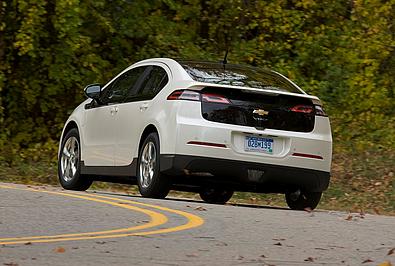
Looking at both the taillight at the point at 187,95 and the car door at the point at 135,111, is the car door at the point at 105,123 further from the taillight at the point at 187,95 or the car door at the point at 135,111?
the taillight at the point at 187,95

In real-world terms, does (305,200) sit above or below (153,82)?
below

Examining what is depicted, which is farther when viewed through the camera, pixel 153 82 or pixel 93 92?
pixel 93 92

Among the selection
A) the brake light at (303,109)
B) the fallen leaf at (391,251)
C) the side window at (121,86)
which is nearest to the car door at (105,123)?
the side window at (121,86)

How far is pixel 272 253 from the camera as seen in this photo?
8.97 meters

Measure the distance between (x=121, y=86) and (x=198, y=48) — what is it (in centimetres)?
1175

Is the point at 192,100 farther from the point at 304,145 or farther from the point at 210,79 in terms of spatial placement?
the point at 304,145

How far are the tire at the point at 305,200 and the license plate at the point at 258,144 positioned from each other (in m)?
1.02

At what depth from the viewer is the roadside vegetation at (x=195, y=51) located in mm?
24891

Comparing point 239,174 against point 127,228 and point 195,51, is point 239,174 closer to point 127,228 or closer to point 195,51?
point 127,228

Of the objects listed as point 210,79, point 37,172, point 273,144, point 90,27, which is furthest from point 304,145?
point 90,27

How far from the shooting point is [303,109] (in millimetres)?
13680

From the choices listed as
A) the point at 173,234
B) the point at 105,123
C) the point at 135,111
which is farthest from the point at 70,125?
the point at 173,234

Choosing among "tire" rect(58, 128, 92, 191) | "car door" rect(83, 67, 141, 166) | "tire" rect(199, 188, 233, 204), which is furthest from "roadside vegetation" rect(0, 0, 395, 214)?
"car door" rect(83, 67, 141, 166)

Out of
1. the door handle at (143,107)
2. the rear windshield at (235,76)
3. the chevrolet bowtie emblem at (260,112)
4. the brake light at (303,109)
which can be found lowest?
the door handle at (143,107)
